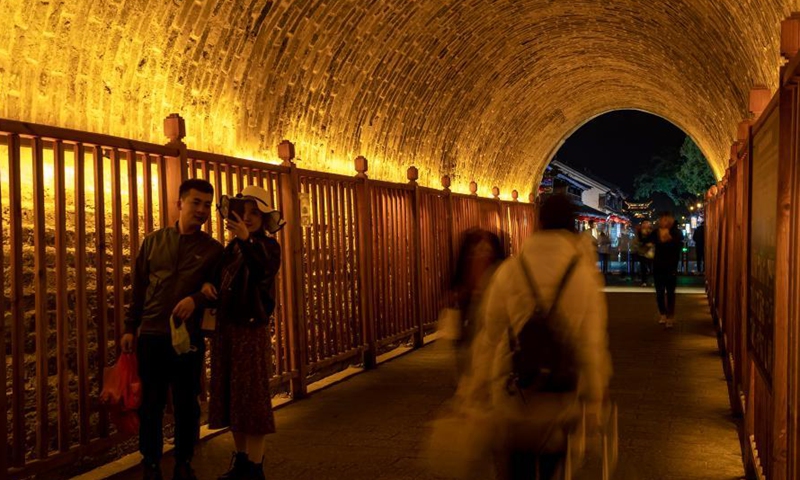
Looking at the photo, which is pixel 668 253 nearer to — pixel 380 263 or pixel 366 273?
pixel 380 263

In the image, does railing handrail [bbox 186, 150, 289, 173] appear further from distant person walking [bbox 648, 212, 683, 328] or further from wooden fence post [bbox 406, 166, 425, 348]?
distant person walking [bbox 648, 212, 683, 328]

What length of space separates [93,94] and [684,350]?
739cm

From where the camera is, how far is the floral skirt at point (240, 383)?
475 centimetres

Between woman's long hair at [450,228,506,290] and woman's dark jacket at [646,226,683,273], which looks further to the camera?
woman's dark jacket at [646,226,683,273]

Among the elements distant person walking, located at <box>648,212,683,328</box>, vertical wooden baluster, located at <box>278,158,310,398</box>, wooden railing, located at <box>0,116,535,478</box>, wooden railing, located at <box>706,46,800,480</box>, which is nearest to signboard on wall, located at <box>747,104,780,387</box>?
wooden railing, located at <box>706,46,800,480</box>

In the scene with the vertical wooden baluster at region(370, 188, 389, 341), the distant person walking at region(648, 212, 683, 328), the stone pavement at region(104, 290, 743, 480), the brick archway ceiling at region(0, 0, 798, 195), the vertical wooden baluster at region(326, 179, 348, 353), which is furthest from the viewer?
the distant person walking at region(648, 212, 683, 328)

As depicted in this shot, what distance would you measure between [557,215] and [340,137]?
24.3 feet

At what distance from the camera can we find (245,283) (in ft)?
15.6

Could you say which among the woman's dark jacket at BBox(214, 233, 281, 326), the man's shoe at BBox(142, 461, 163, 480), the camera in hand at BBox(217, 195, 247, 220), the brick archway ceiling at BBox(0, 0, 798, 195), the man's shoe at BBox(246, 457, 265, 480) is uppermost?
the brick archway ceiling at BBox(0, 0, 798, 195)

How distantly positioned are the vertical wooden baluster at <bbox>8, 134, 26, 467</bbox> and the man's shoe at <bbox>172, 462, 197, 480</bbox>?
833 mm

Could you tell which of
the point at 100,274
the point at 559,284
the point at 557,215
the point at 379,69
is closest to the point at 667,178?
the point at 379,69

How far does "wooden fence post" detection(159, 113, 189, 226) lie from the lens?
5.87 meters

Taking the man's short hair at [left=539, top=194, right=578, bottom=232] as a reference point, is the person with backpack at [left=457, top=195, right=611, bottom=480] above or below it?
below

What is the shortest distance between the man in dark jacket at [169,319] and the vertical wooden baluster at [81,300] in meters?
0.54
